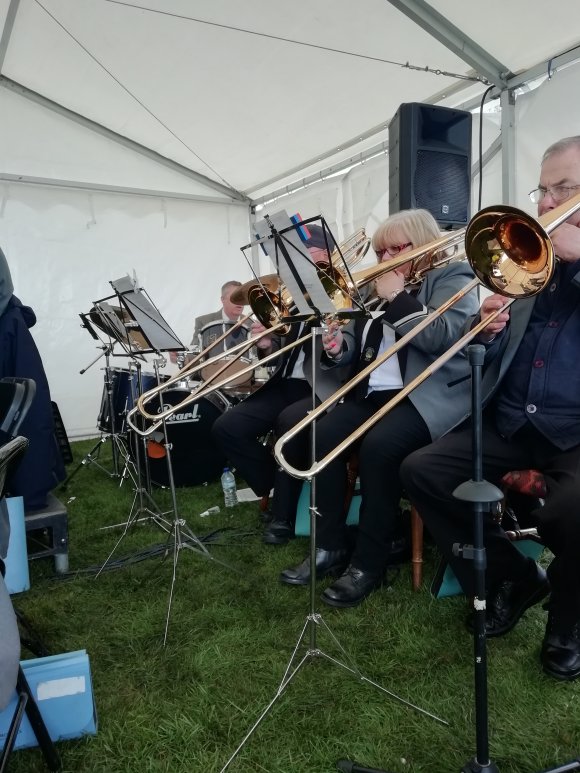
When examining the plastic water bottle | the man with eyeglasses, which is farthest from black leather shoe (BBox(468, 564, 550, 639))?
the plastic water bottle

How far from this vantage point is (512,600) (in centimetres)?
211

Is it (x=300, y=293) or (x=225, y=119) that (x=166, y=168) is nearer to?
(x=225, y=119)

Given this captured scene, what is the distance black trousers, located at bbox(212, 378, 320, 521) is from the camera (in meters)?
3.17

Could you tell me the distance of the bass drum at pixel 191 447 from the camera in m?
4.25

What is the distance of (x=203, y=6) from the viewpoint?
13.7 ft

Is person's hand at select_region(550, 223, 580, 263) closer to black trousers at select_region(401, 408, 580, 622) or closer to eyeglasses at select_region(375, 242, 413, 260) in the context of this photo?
black trousers at select_region(401, 408, 580, 622)

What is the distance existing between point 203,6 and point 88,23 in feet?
3.97

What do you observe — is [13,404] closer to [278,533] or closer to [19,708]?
[19,708]

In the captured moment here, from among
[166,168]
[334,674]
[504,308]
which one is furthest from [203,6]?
[334,674]

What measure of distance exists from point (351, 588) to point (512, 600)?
24.6 inches

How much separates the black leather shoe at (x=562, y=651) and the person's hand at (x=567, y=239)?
117cm

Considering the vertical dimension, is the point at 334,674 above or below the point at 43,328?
below

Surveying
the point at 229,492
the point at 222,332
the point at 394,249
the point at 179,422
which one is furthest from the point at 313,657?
the point at 222,332

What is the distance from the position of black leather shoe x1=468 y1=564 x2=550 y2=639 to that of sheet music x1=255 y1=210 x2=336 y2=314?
123 centimetres
